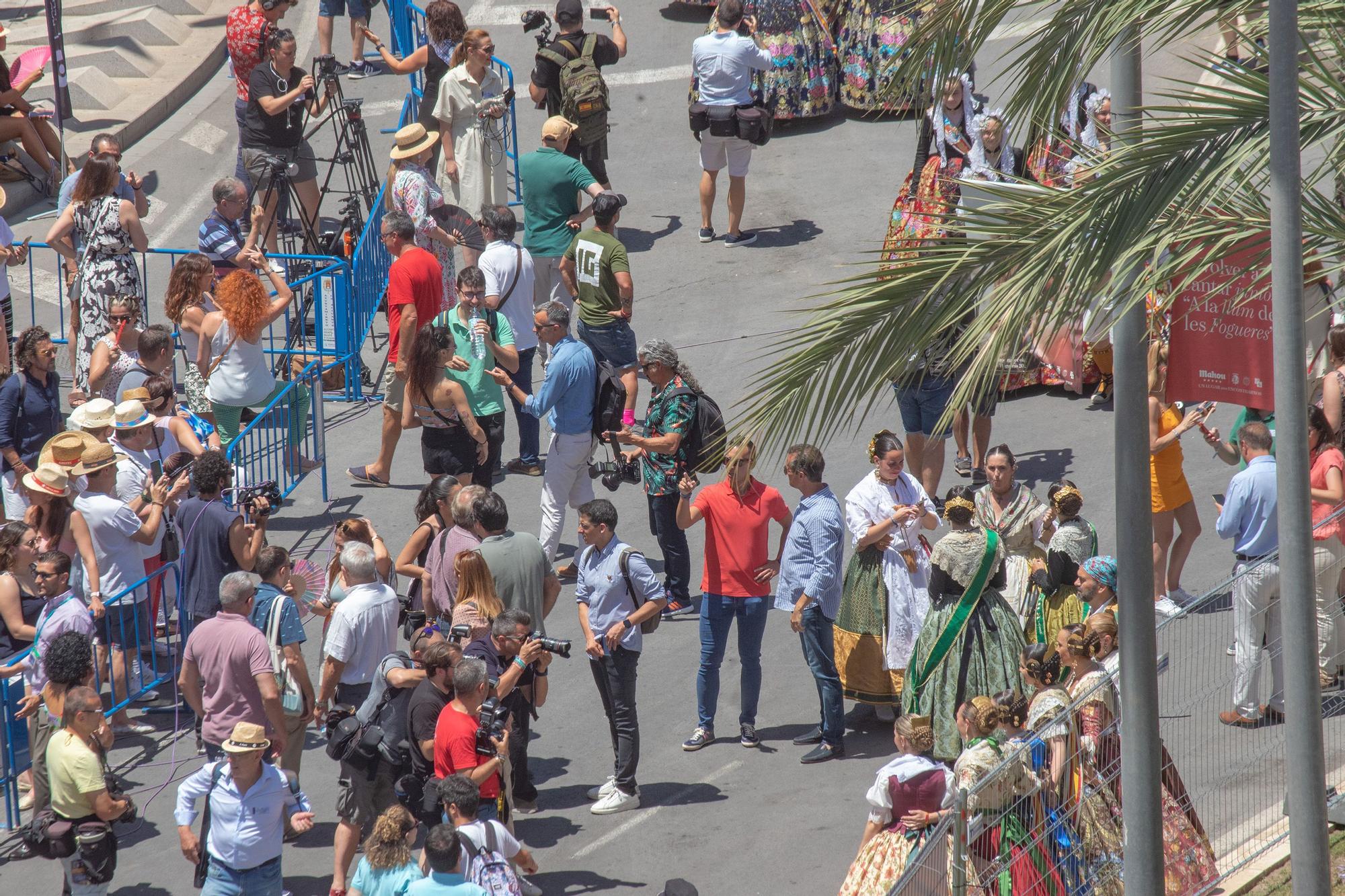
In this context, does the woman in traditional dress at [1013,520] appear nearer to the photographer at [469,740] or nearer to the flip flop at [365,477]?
the photographer at [469,740]

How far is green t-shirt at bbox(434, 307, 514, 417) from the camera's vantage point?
11211mm

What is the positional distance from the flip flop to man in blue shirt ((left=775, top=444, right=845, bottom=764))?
416 cm

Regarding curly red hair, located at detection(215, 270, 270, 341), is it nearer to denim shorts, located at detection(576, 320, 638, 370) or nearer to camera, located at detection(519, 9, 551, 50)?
denim shorts, located at detection(576, 320, 638, 370)

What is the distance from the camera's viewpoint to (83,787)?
301 inches

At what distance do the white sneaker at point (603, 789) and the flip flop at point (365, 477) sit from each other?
398 centimetres

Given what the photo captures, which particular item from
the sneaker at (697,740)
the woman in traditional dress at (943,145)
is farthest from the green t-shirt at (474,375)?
the woman in traditional dress at (943,145)

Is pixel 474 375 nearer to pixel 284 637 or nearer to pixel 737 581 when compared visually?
pixel 737 581

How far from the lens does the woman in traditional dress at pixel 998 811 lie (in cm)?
706

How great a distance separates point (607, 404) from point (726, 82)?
16.7 feet

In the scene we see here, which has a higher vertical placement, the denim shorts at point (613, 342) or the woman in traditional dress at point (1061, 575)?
the denim shorts at point (613, 342)

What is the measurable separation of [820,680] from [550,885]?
193cm

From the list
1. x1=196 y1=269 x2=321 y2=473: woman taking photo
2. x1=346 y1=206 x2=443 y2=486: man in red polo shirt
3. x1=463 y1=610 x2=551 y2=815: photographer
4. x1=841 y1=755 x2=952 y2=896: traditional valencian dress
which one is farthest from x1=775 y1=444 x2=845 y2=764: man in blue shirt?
x1=196 y1=269 x2=321 y2=473: woman taking photo

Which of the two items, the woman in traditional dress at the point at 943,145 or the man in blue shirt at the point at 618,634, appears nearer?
the man in blue shirt at the point at 618,634

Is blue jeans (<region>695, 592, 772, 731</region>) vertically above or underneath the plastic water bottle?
underneath
